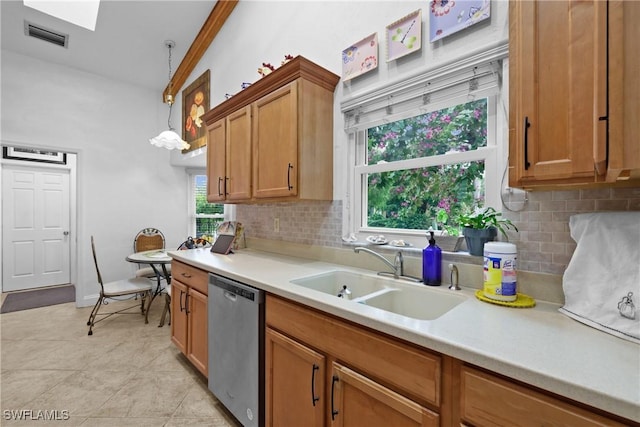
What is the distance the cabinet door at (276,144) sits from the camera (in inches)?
69.2

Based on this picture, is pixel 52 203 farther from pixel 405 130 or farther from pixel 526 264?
pixel 526 264

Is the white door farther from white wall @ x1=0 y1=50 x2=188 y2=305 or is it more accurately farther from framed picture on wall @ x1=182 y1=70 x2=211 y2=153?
framed picture on wall @ x1=182 y1=70 x2=211 y2=153

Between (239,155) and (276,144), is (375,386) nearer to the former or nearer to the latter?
(276,144)

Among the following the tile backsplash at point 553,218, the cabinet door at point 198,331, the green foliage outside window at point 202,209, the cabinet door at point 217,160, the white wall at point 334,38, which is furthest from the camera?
the green foliage outside window at point 202,209

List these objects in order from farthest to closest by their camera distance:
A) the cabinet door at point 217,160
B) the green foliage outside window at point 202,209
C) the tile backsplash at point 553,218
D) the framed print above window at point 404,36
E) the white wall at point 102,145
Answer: the green foliage outside window at point 202,209
the white wall at point 102,145
the cabinet door at point 217,160
the framed print above window at point 404,36
the tile backsplash at point 553,218

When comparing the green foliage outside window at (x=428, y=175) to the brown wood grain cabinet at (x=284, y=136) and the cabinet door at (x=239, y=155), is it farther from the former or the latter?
the cabinet door at (x=239, y=155)

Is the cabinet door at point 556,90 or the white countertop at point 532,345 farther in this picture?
the cabinet door at point 556,90

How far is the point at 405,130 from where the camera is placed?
1701 mm

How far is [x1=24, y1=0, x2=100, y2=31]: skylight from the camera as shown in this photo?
8.62ft

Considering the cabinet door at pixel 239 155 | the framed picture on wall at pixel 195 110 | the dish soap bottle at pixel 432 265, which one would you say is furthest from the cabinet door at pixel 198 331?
the framed picture on wall at pixel 195 110

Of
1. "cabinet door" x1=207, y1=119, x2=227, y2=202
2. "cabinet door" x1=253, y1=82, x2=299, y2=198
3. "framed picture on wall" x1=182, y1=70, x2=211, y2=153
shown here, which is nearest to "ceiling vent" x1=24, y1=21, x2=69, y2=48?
"framed picture on wall" x1=182, y1=70, x2=211, y2=153

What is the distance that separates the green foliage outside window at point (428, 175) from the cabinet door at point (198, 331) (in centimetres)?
129

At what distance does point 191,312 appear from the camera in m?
2.04

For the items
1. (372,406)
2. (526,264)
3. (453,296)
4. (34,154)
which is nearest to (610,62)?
(526,264)
